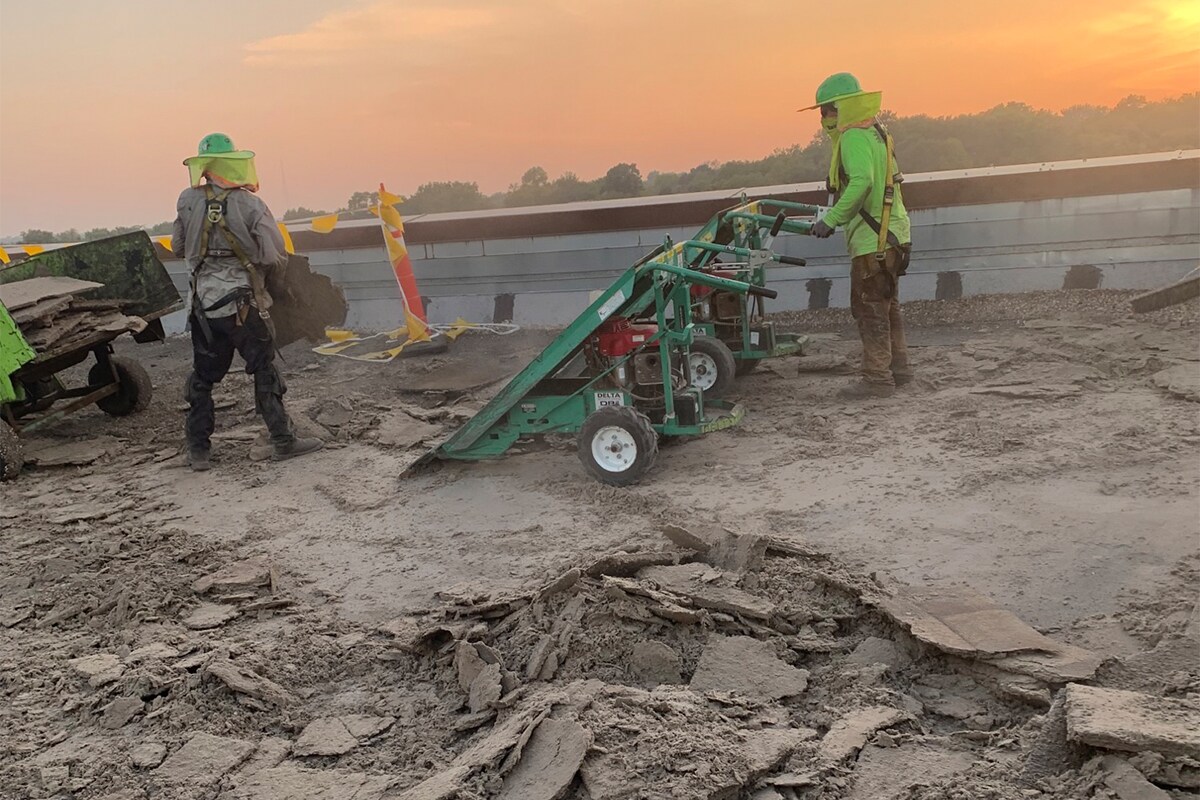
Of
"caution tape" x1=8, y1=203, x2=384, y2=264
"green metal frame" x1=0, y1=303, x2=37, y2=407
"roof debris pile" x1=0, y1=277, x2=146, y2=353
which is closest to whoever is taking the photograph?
"green metal frame" x1=0, y1=303, x2=37, y2=407

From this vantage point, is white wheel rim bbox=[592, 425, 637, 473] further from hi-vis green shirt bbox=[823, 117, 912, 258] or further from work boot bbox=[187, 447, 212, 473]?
work boot bbox=[187, 447, 212, 473]

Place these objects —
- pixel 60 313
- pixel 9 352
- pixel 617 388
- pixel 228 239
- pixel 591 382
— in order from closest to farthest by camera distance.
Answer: pixel 591 382
pixel 617 388
pixel 228 239
pixel 9 352
pixel 60 313

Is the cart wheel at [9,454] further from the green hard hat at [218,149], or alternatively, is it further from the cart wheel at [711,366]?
the cart wheel at [711,366]

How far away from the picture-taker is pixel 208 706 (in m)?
3.31

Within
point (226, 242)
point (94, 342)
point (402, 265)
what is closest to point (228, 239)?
point (226, 242)

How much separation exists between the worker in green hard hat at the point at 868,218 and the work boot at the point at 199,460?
14.5 feet

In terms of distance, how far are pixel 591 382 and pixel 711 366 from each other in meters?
1.61

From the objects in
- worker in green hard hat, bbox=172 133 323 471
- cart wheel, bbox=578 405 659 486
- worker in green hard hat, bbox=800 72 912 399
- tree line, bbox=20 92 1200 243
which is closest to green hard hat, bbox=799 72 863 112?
worker in green hard hat, bbox=800 72 912 399

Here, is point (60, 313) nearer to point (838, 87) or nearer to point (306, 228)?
point (306, 228)

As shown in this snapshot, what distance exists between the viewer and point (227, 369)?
6.42 meters

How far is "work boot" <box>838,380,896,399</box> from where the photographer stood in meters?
6.50

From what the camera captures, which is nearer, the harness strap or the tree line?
the harness strap

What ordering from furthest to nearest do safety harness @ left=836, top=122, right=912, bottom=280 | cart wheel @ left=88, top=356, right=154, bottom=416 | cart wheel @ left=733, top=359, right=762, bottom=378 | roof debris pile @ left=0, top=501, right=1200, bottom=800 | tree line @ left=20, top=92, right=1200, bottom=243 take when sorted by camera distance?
tree line @ left=20, top=92, right=1200, bottom=243 → cart wheel @ left=88, top=356, right=154, bottom=416 → cart wheel @ left=733, top=359, right=762, bottom=378 → safety harness @ left=836, top=122, right=912, bottom=280 → roof debris pile @ left=0, top=501, right=1200, bottom=800

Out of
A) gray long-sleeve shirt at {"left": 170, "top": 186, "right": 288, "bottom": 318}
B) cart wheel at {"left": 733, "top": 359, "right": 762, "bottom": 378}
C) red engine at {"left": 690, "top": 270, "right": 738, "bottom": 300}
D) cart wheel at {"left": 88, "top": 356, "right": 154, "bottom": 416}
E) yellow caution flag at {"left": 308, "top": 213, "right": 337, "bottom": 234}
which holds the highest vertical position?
yellow caution flag at {"left": 308, "top": 213, "right": 337, "bottom": 234}
